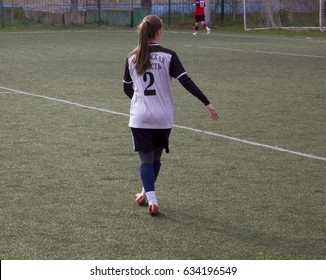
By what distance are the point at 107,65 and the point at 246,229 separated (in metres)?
16.0

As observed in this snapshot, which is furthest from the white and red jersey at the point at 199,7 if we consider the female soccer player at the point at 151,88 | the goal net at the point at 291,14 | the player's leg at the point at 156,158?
the female soccer player at the point at 151,88

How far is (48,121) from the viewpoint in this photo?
12594 mm

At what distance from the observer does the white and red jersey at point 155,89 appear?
7305mm

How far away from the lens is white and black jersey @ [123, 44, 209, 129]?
7.30 metres

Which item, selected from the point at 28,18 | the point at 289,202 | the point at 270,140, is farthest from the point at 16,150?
the point at 28,18

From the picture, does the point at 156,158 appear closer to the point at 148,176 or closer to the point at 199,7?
the point at 148,176

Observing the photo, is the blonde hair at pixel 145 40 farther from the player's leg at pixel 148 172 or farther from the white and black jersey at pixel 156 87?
the player's leg at pixel 148 172

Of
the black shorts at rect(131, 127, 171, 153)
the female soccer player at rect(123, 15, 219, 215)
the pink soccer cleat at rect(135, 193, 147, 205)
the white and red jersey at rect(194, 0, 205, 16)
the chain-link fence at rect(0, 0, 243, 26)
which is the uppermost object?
the female soccer player at rect(123, 15, 219, 215)

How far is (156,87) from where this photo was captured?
732 cm

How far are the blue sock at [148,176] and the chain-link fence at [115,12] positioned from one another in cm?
3620

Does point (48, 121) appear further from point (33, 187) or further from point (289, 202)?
point (289, 202)

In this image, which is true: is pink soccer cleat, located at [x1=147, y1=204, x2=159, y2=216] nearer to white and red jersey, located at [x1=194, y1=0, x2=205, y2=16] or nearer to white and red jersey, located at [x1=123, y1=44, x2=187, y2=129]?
white and red jersey, located at [x1=123, y1=44, x2=187, y2=129]

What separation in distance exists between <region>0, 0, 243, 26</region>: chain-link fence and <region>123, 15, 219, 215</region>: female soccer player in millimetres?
36158

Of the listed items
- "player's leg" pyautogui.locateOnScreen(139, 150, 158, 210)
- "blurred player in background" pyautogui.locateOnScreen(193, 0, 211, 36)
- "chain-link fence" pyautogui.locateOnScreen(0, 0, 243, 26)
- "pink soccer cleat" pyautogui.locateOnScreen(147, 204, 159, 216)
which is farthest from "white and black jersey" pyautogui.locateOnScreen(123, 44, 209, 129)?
"chain-link fence" pyautogui.locateOnScreen(0, 0, 243, 26)
